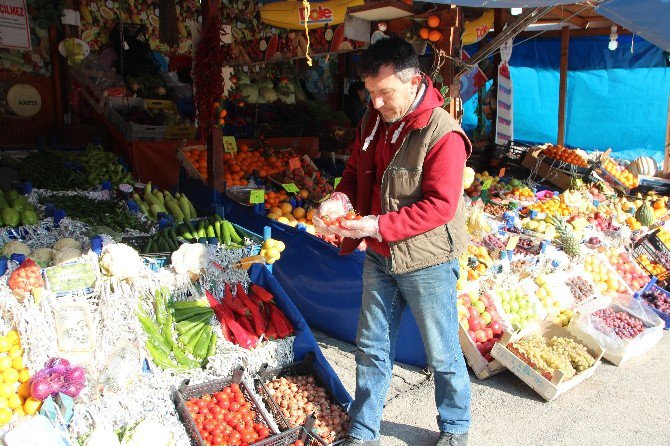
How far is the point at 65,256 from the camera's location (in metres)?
2.92

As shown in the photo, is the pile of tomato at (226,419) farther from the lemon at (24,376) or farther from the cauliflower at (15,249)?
the cauliflower at (15,249)

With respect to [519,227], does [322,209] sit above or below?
above

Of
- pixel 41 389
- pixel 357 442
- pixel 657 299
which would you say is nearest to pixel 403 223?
pixel 357 442

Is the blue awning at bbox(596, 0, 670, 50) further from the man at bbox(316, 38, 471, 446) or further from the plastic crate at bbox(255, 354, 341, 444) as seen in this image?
the plastic crate at bbox(255, 354, 341, 444)

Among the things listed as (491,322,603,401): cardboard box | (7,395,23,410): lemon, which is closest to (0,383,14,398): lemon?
(7,395,23,410): lemon

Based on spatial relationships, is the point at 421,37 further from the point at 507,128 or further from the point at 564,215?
the point at 507,128

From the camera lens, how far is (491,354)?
3.66 m

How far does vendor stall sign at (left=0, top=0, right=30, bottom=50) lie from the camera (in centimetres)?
607

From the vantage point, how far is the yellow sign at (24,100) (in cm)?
641

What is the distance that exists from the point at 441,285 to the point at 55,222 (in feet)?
9.28

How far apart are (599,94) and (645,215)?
6455mm

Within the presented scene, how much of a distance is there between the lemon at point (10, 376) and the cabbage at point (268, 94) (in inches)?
237

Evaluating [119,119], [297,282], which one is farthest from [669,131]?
[119,119]

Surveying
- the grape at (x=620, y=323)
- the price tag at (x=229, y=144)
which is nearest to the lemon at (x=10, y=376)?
the price tag at (x=229, y=144)
